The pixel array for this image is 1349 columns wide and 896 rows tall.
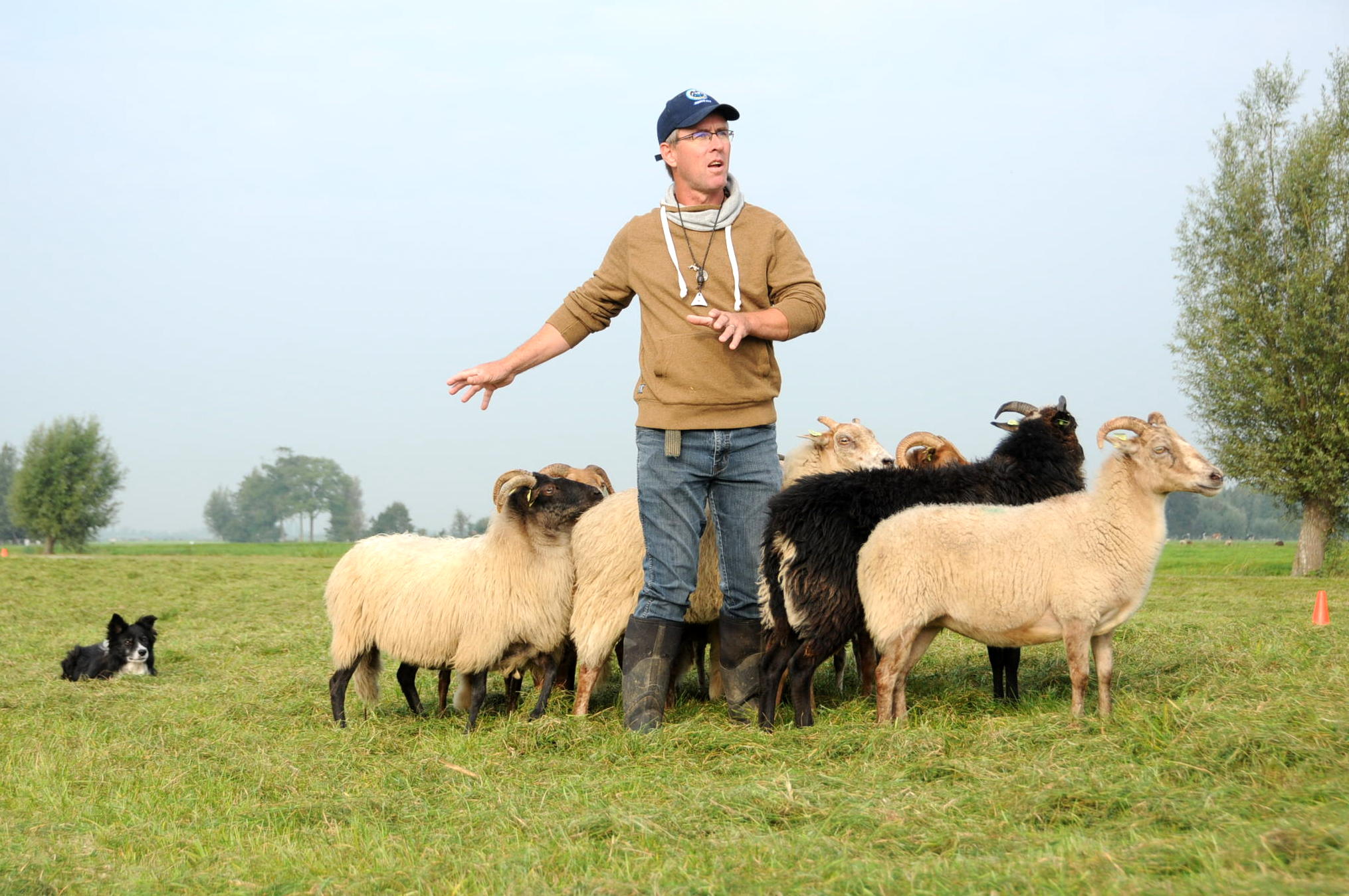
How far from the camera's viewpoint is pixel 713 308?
19.1 ft

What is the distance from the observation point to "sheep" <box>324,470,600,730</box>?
22.7 feet

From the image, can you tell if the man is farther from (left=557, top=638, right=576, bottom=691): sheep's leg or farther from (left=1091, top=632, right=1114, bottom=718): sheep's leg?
(left=1091, top=632, right=1114, bottom=718): sheep's leg

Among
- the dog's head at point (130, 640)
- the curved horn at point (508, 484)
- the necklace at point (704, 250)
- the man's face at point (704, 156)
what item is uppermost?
the man's face at point (704, 156)

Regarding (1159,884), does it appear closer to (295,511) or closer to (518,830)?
(518,830)

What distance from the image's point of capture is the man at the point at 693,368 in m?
5.75

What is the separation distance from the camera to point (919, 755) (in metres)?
4.78

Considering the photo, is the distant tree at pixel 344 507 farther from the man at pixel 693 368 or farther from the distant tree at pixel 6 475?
the man at pixel 693 368

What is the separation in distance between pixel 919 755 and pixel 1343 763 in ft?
5.22

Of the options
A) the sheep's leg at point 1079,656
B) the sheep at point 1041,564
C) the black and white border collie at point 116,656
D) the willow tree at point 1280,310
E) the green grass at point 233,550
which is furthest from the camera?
the green grass at point 233,550

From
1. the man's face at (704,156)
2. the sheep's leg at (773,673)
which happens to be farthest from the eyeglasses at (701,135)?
the sheep's leg at (773,673)

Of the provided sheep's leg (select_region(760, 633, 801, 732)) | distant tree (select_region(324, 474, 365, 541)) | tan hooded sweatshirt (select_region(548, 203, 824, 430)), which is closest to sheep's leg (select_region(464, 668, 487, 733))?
sheep's leg (select_region(760, 633, 801, 732))

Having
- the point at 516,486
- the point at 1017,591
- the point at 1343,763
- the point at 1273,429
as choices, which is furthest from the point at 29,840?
the point at 1273,429

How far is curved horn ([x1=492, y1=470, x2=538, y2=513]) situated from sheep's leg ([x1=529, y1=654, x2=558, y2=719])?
41.1 inches

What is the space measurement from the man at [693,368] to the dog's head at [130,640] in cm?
638
